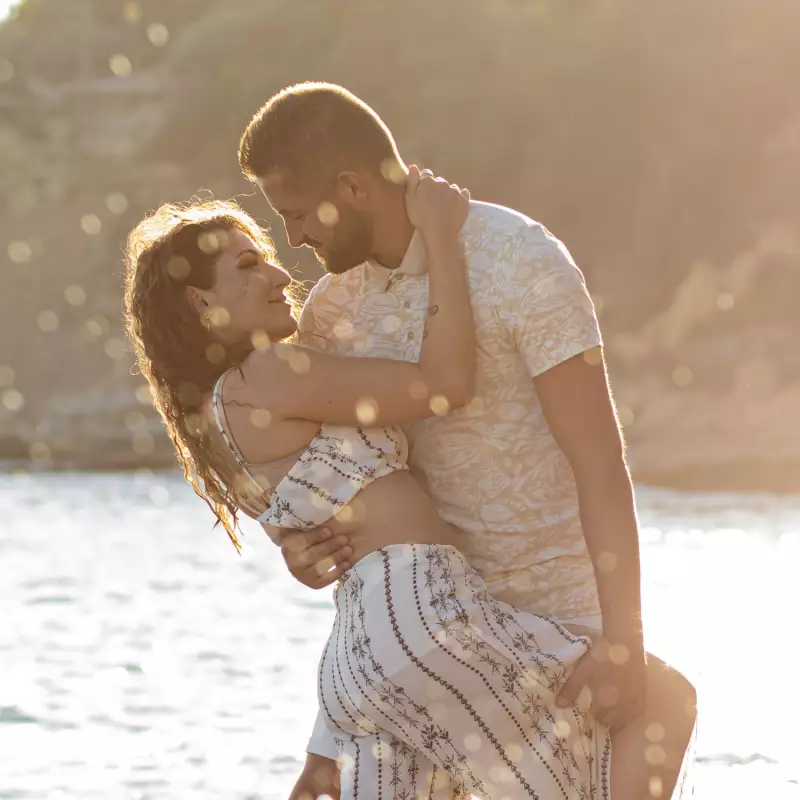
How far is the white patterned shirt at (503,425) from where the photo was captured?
2615mm

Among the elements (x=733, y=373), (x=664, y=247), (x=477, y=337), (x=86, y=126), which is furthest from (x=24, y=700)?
(x=86, y=126)

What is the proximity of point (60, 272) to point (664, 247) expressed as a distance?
47.1ft

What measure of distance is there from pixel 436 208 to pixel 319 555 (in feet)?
2.25

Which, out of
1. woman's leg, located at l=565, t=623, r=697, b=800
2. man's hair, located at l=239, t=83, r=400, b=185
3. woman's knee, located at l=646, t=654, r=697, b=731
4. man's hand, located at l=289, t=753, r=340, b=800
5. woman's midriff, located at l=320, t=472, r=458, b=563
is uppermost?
man's hair, located at l=239, t=83, r=400, b=185

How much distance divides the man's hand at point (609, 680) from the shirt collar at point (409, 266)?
2.55 ft

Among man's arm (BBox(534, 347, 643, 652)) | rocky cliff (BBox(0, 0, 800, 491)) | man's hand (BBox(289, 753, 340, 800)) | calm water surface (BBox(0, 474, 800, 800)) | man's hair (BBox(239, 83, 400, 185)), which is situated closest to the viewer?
man's arm (BBox(534, 347, 643, 652))

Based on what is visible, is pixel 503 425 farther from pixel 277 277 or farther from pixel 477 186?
pixel 477 186

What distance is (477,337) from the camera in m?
2.68

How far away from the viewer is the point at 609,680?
257 centimetres

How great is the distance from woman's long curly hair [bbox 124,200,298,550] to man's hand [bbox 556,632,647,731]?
2.77ft

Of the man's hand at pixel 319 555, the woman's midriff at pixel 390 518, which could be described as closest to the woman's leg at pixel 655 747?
the woman's midriff at pixel 390 518

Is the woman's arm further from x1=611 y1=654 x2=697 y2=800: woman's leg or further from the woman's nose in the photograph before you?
x1=611 y1=654 x2=697 y2=800: woman's leg

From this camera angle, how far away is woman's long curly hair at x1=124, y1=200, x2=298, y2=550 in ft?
9.69

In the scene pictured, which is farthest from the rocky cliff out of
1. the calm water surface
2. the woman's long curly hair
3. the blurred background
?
the woman's long curly hair
